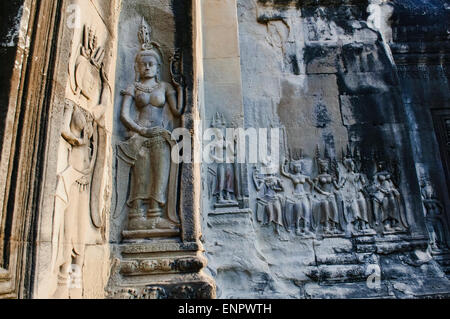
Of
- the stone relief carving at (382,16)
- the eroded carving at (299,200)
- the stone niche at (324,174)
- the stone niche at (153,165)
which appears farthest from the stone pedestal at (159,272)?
the stone relief carving at (382,16)

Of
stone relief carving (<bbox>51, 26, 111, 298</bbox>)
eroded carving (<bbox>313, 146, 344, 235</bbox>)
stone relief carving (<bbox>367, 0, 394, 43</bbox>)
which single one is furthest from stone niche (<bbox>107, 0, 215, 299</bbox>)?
stone relief carving (<bbox>367, 0, 394, 43</bbox>)

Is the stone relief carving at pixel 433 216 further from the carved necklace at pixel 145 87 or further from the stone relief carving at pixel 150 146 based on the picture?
the carved necklace at pixel 145 87

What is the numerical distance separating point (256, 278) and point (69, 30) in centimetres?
389

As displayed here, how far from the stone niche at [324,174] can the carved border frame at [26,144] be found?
289 cm

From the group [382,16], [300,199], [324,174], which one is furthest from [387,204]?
[382,16]

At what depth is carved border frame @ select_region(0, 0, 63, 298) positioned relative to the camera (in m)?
2.59

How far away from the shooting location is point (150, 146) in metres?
3.79

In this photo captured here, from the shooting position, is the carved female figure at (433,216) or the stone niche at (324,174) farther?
the carved female figure at (433,216)

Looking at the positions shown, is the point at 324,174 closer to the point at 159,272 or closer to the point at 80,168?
the point at 159,272

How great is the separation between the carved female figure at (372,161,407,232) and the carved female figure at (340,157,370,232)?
20cm

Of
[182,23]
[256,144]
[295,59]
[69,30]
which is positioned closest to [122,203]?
[69,30]

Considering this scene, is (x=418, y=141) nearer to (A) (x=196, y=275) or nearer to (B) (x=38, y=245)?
(A) (x=196, y=275)

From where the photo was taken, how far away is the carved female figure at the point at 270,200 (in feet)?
19.1

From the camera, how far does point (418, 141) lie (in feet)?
22.9
